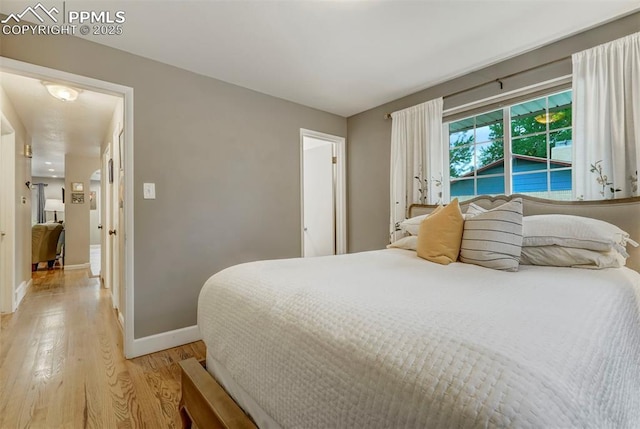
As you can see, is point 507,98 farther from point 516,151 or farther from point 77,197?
point 77,197

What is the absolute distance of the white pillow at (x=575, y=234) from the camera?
1584mm

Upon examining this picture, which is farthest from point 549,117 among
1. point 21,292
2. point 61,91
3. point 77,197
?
point 77,197

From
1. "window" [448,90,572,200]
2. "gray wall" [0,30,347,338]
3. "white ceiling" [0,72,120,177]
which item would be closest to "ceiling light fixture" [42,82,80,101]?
"white ceiling" [0,72,120,177]

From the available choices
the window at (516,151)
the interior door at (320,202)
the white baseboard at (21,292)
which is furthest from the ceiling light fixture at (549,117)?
the white baseboard at (21,292)

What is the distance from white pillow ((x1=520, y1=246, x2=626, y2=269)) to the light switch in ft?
9.12

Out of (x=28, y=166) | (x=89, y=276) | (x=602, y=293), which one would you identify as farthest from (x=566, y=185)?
(x=89, y=276)

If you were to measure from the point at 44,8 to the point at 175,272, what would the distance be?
201 centimetres

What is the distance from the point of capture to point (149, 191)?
2.39 meters

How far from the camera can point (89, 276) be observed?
17.2 ft

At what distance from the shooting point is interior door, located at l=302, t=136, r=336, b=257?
3971 mm

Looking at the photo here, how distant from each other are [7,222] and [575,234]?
5.12 metres

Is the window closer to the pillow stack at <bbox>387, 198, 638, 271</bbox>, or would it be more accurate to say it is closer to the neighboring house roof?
the neighboring house roof

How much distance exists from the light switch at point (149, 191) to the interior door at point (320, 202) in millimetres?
1878

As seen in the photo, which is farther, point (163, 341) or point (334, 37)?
point (163, 341)
